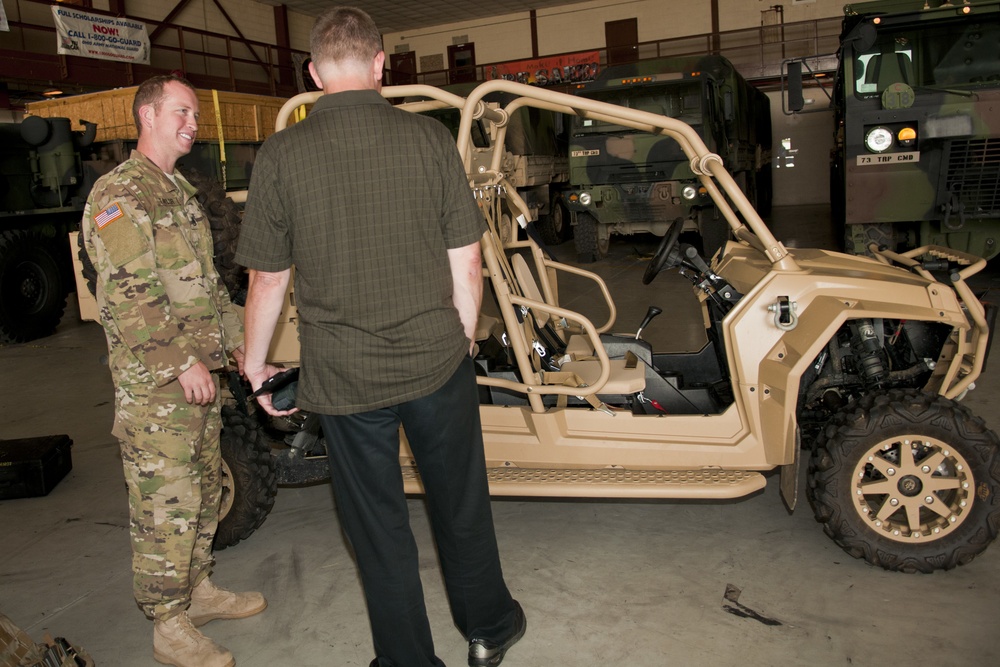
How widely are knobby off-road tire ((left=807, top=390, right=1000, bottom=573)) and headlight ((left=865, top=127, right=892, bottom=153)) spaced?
4.66 m

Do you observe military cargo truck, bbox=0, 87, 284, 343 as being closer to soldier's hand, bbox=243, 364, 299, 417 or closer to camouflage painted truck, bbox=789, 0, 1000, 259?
camouflage painted truck, bbox=789, 0, 1000, 259

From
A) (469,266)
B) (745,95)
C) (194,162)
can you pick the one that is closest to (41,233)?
(194,162)

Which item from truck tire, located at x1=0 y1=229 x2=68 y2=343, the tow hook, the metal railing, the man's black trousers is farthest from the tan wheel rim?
the metal railing

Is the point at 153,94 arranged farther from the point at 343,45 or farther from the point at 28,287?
the point at 28,287

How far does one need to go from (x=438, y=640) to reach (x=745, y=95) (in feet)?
40.2

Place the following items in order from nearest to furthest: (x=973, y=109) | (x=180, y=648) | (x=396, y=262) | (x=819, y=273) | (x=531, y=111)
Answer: (x=396, y=262) < (x=180, y=648) < (x=819, y=273) < (x=973, y=109) < (x=531, y=111)

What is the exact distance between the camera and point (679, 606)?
279 centimetres

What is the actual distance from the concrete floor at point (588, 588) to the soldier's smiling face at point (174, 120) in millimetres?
1571

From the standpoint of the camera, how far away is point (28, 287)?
8516 millimetres

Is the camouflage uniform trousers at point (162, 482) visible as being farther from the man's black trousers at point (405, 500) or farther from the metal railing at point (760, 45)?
the metal railing at point (760, 45)

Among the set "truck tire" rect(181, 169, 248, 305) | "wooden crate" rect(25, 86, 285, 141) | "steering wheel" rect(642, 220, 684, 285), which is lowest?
"steering wheel" rect(642, 220, 684, 285)

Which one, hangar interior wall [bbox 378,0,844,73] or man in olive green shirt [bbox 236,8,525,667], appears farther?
hangar interior wall [bbox 378,0,844,73]

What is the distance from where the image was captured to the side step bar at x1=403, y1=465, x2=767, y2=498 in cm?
307

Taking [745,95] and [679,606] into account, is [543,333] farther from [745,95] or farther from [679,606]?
[745,95]
